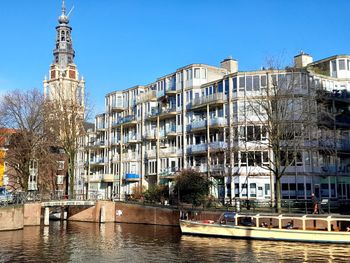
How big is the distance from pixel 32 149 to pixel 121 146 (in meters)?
21.0

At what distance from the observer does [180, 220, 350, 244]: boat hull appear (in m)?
33.6

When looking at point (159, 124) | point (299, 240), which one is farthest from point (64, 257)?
point (159, 124)

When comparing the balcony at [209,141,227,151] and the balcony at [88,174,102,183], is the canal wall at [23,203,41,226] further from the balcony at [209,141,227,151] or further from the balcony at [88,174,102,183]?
the balcony at [88,174,102,183]

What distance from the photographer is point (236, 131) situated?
162 feet

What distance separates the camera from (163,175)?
62875mm

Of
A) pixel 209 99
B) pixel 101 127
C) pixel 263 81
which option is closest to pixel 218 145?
pixel 209 99

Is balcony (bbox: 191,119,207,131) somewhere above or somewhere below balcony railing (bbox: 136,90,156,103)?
below

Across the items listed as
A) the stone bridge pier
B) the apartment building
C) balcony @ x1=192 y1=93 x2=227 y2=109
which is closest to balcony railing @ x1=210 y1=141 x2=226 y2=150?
the apartment building

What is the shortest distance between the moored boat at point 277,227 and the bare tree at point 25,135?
2423cm

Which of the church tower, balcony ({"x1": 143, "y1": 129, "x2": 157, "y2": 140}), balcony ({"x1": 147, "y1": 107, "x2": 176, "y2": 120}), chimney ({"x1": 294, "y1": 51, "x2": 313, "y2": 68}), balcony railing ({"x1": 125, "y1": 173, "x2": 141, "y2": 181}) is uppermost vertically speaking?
the church tower

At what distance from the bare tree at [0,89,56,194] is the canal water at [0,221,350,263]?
15398 millimetres

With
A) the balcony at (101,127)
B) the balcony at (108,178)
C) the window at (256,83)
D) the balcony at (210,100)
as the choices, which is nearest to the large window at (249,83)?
the window at (256,83)

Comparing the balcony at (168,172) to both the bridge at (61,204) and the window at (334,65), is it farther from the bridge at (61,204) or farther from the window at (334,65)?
the window at (334,65)

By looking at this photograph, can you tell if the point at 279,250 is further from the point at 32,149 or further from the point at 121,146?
the point at 121,146
